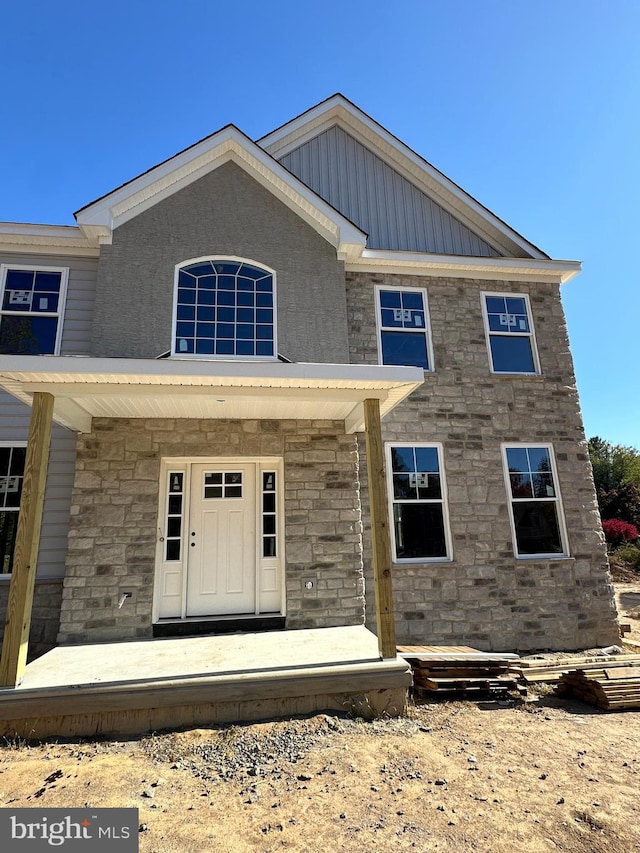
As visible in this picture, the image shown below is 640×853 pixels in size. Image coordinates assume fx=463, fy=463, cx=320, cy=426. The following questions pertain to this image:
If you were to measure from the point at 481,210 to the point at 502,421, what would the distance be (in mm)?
4292

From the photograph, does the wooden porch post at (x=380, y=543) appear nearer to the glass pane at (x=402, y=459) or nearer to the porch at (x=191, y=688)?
the porch at (x=191, y=688)

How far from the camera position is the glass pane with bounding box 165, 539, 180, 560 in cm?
651

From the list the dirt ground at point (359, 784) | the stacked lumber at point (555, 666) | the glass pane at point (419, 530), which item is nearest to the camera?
the dirt ground at point (359, 784)

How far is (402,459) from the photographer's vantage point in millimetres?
7578

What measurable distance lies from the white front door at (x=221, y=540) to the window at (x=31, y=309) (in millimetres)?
3114

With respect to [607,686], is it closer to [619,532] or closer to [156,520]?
[156,520]

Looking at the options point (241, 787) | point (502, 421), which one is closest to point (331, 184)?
point (502, 421)

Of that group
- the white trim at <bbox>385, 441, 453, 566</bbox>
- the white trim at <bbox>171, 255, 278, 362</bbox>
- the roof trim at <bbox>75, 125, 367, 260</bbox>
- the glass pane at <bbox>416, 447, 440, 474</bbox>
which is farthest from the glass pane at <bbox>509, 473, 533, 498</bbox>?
the roof trim at <bbox>75, 125, 367, 260</bbox>

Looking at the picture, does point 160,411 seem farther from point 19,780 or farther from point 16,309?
point 19,780

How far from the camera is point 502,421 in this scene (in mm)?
7992

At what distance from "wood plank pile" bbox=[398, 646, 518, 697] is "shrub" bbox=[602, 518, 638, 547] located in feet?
54.4

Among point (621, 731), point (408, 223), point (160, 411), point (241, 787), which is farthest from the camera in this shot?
point (408, 223)

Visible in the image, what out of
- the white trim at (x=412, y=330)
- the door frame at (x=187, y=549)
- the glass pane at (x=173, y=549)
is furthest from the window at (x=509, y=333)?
the glass pane at (x=173, y=549)

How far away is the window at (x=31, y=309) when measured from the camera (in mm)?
7109
